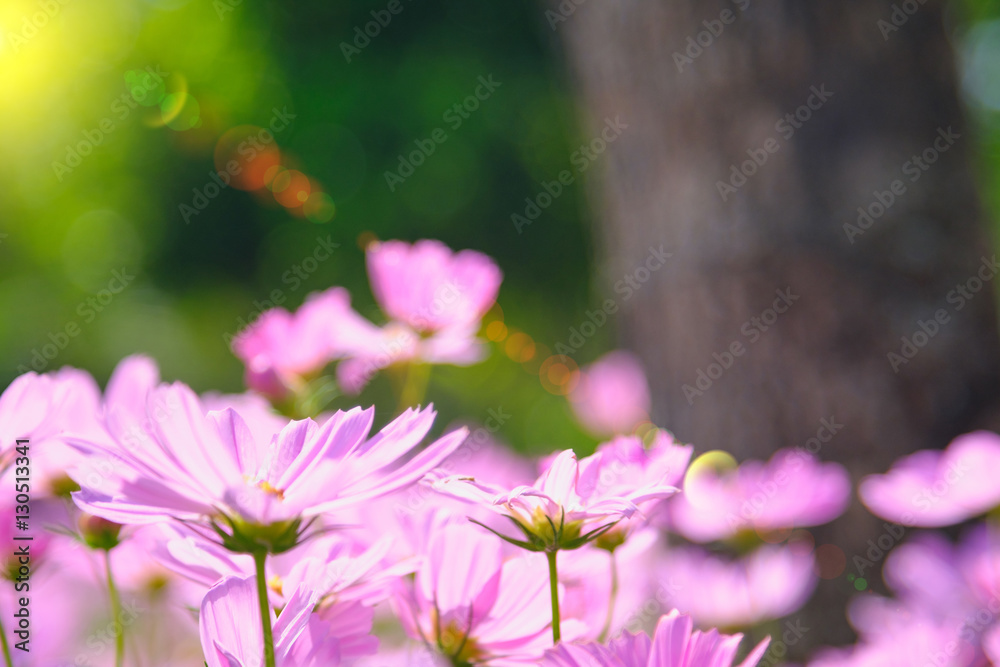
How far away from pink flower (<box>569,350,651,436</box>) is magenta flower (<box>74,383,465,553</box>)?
41.3 inches

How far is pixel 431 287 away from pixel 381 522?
0.18 metres

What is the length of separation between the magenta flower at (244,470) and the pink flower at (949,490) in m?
0.48

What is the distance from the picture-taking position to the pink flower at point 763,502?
28.0 inches

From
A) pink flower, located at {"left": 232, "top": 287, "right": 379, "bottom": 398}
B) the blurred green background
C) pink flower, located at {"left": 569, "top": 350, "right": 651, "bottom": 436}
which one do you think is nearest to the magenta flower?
pink flower, located at {"left": 232, "top": 287, "right": 379, "bottom": 398}

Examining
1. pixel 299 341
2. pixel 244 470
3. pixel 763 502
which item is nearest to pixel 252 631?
pixel 244 470

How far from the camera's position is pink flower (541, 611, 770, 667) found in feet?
1.03

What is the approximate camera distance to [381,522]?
0.55 m

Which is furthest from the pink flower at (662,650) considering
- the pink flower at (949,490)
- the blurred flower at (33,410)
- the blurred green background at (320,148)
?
the blurred green background at (320,148)

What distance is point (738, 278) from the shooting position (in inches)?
58.2

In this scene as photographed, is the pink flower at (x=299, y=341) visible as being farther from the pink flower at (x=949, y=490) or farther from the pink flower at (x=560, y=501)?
the pink flower at (x=949, y=490)

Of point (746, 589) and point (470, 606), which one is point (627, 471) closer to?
point (470, 606)

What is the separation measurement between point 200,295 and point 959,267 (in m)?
7.79

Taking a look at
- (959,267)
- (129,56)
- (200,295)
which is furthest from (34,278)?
(959,267)

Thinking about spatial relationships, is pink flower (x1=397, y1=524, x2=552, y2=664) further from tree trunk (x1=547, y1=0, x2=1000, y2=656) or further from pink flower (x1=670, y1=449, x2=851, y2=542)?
tree trunk (x1=547, y1=0, x2=1000, y2=656)
